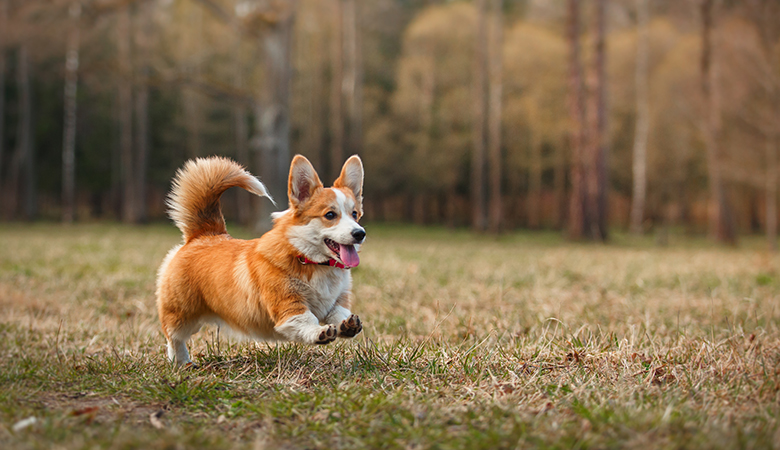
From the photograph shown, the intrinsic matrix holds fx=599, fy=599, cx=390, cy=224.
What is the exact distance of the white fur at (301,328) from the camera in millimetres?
2568

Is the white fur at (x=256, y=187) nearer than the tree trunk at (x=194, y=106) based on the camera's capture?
Yes

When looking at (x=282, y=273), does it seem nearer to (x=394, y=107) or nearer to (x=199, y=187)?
(x=199, y=187)

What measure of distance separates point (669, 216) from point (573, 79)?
19.8m

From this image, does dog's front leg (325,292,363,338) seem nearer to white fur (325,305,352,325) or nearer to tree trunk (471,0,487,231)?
white fur (325,305,352,325)

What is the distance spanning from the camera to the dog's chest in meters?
2.80

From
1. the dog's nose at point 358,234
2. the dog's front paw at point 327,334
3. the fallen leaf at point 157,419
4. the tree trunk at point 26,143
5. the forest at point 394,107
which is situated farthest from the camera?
the tree trunk at point 26,143

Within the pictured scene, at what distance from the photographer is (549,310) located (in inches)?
187

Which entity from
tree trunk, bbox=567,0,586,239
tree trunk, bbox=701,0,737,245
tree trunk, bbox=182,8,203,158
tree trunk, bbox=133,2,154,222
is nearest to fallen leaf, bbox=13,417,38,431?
tree trunk, bbox=567,0,586,239

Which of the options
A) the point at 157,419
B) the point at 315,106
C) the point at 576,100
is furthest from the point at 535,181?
the point at 157,419

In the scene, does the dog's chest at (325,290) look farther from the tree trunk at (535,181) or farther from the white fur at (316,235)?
the tree trunk at (535,181)

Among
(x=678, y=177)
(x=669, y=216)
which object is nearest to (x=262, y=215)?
(x=678, y=177)

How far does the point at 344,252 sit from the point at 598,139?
14649 millimetres

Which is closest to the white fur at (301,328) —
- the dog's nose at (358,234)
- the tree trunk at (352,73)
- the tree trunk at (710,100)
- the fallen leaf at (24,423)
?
the dog's nose at (358,234)

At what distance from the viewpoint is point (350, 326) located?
2551 mm
